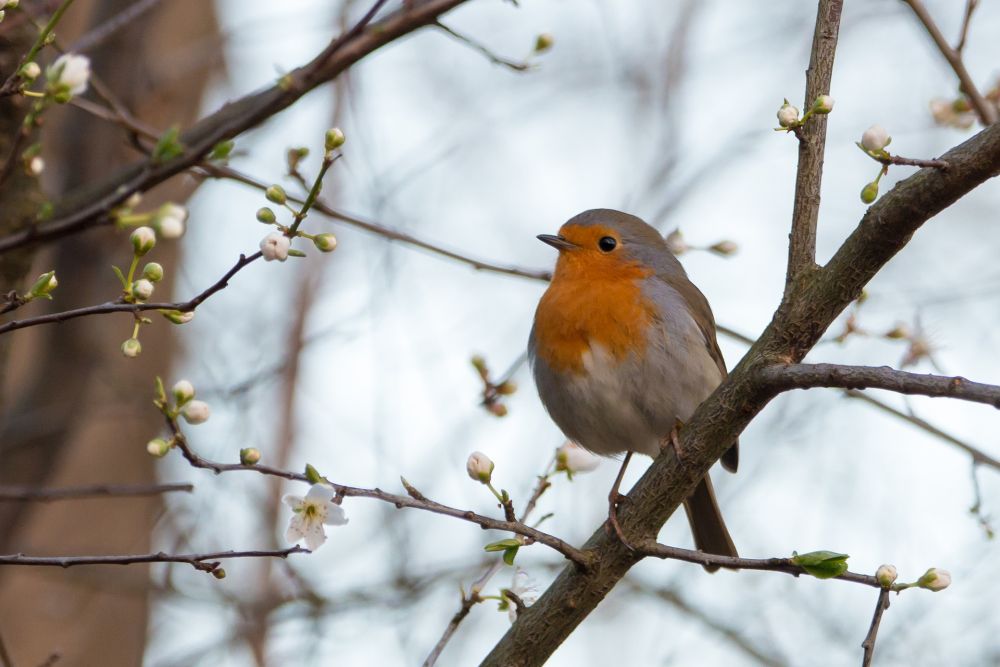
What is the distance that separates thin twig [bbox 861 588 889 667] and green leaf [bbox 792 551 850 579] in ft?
0.32

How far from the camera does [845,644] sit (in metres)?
5.73

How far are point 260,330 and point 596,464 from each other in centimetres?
425

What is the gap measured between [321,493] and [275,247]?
535 mm

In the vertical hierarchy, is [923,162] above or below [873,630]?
above

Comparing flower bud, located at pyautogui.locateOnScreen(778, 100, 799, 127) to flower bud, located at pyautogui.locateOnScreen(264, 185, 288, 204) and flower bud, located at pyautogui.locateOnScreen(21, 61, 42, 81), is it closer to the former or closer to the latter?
flower bud, located at pyautogui.locateOnScreen(264, 185, 288, 204)

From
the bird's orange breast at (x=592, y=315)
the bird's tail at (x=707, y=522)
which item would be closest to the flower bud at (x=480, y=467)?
the bird's orange breast at (x=592, y=315)

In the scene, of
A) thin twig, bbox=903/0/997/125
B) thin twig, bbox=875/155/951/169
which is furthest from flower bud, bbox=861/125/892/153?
thin twig, bbox=903/0/997/125

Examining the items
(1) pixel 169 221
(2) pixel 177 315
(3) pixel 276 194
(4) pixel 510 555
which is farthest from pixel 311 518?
(1) pixel 169 221

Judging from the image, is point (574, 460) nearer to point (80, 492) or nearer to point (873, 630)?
point (873, 630)

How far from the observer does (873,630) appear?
7.70ft

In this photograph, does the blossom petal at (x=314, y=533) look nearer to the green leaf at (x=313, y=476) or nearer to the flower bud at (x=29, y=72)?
the green leaf at (x=313, y=476)

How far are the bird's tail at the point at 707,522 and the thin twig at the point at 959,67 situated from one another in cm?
188

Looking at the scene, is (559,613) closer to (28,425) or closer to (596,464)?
(596,464)

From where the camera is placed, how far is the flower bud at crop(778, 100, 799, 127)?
264 cm
